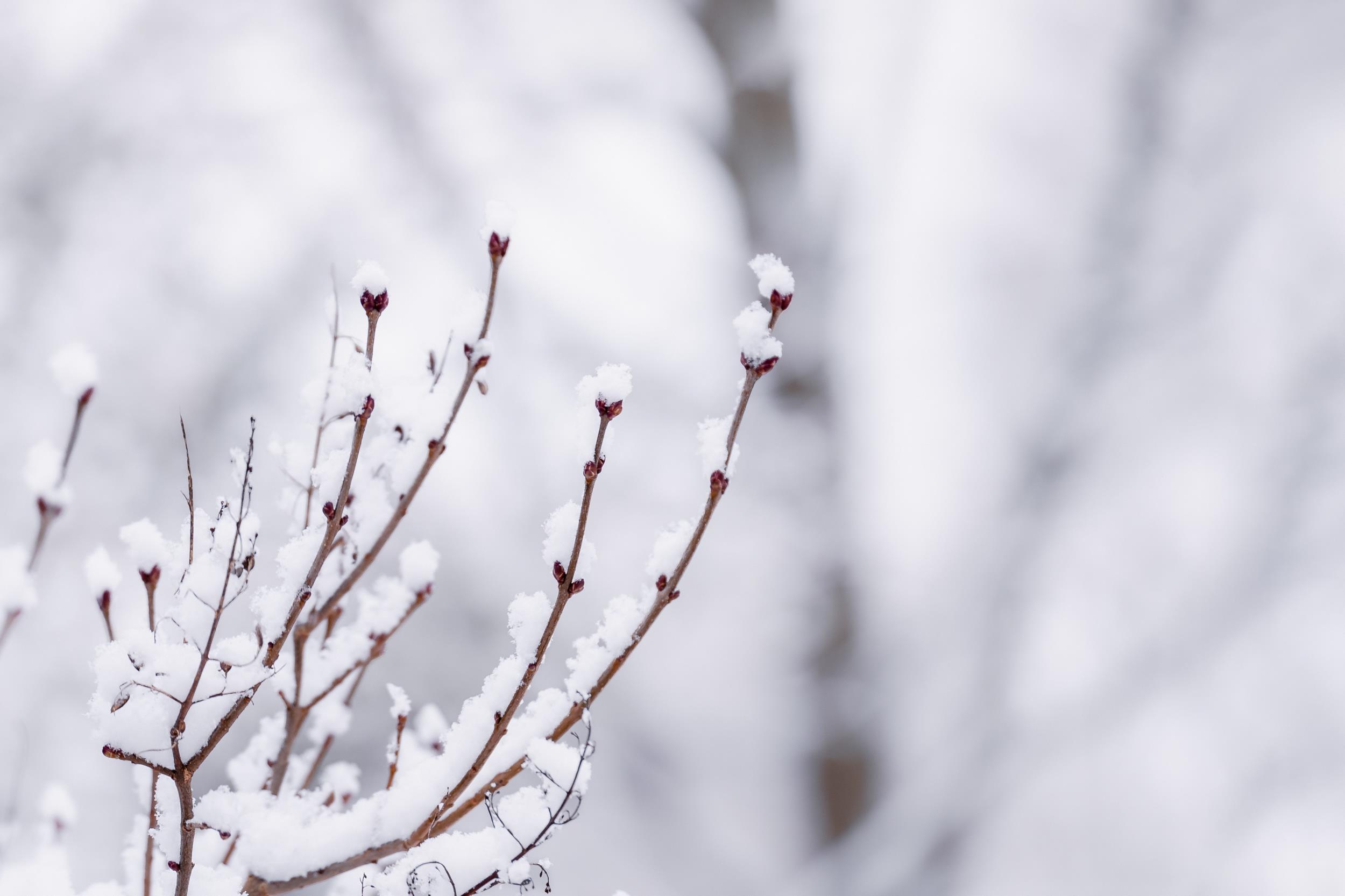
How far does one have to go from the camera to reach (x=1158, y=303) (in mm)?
4195

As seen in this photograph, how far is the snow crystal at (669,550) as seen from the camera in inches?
39.5

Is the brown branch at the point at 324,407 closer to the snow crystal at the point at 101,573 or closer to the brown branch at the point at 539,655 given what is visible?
the snow crystal at the point at 101,573

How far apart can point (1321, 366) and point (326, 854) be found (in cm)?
504

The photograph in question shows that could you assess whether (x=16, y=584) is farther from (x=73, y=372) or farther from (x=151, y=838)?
(x=151, y=838)

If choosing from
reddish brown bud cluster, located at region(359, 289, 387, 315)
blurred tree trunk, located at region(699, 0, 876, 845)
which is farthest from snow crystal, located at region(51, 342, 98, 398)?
blurred tree trunk, located at region(699, 0, 876, 845)

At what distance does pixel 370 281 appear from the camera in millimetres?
918

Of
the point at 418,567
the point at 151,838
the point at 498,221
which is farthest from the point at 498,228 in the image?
the point at 151,838

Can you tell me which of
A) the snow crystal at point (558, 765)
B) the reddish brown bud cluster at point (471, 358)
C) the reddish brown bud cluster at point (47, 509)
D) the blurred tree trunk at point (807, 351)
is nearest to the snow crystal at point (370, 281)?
the reddish brown bud cluster at point (471, 358)

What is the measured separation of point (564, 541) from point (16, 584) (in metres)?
0.53

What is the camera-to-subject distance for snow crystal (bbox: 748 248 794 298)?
0.96 metres

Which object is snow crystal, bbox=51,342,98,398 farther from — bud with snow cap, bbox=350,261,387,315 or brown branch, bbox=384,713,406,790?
brown branch, bbox=384,713,406,790

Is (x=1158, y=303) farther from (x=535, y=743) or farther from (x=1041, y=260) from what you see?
(x=535, y=743)

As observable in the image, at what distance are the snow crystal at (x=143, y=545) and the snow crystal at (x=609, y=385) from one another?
1.79 ft

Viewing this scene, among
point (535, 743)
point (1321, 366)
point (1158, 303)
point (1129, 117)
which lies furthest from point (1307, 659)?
point (535, 743)
